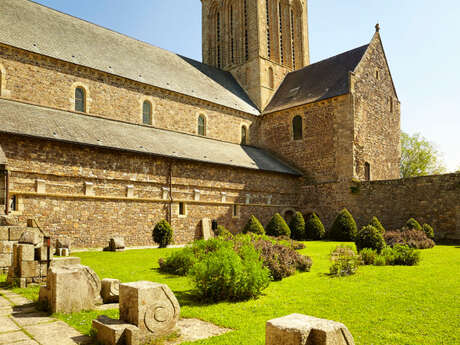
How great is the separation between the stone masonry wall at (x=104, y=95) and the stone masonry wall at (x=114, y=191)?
12.6 ft

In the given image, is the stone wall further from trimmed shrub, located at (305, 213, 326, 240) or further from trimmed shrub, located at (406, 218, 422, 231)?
trimmed shrub, located at (305, 213, 326, 240)

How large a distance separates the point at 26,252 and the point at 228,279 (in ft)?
14.8

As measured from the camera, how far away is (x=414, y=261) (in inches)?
429

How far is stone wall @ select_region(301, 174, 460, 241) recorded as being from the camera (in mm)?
18609

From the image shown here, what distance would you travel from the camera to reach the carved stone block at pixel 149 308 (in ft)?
15.2

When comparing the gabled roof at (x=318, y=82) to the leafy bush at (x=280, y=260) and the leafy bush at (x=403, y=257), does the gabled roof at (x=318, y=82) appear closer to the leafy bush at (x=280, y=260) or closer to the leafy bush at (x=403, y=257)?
the leafy bush at (x=403, y=257)

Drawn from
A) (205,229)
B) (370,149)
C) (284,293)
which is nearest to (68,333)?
(284,293)

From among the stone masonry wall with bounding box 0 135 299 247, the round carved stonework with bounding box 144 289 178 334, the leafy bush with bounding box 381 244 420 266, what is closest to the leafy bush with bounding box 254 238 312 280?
the leafy bush with bounding box 381 244 420 266

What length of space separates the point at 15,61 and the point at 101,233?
8.87m

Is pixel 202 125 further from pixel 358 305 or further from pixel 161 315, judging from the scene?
pixel 161 315

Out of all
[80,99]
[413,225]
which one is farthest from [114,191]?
[413,225]

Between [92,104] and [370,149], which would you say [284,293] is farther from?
[370,149]

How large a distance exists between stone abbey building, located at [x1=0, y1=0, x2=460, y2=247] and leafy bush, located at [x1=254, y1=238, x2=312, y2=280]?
855cm

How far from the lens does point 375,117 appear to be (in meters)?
25.2
